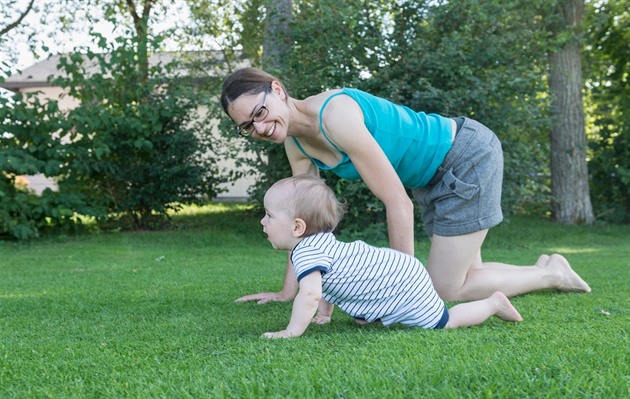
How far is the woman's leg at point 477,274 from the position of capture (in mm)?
3918

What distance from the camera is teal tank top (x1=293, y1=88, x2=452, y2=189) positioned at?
3.46 meters

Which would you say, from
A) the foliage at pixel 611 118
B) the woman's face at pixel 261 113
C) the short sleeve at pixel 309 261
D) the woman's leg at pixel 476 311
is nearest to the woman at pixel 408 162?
the woman's face at pixel 261 113

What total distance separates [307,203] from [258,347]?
2.06ft

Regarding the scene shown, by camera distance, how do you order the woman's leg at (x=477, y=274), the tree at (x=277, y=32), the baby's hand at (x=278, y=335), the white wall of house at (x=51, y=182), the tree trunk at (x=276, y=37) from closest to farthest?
1. the baby's hand at (x=278, y=335)
2. the woman's leg at (x=477, y=274)
3. the tree trunk at (x=276, y=37)
4. the tree at (x=277, y=32)
5. the white wall of house at (x=51, y=182)

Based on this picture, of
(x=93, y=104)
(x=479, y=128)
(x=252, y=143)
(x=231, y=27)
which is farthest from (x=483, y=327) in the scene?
(x=231, y=27)

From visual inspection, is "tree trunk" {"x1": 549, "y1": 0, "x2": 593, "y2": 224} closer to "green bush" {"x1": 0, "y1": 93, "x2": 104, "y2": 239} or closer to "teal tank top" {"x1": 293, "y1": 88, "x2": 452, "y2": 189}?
"green bush" {"x1": 0, "y1": 93, "x2": 104, "y2": 239}

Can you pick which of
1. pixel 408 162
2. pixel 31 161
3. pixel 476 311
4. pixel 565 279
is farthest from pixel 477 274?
pixel 31 161

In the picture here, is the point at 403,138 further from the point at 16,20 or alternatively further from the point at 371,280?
the point at 16,20

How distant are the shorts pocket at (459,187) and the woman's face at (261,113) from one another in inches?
39.3

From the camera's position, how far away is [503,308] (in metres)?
3.21

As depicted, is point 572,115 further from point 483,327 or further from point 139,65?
point 483,327

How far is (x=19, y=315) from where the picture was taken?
12.3ft

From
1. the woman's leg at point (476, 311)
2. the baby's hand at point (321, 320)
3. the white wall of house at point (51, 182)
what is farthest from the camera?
the white wall of house at point (51, 182)

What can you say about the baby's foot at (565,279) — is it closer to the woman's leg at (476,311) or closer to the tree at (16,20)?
the woman's leg at (476,311)
